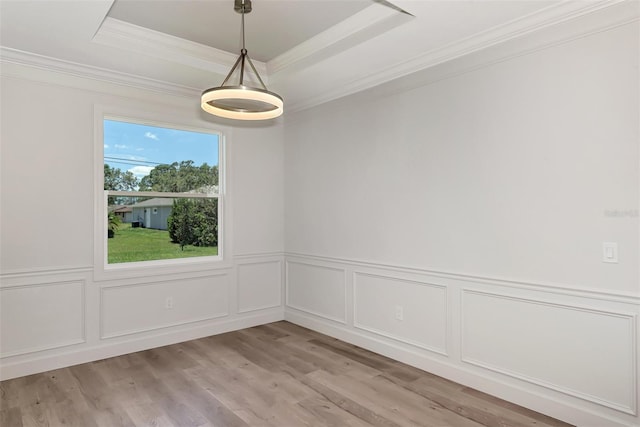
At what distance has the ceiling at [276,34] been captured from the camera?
2520 millimetres

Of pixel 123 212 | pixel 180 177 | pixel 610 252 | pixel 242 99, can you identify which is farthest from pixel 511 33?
pixel 123 212

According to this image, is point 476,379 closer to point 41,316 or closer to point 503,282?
point 503,282

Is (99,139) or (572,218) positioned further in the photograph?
(99,139)

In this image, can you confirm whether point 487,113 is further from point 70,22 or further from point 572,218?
point 70,22

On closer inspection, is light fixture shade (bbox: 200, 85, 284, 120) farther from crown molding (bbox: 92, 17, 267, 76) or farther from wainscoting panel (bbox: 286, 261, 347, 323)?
wainscoting panel (bbox: 286, 261, 347, 323)

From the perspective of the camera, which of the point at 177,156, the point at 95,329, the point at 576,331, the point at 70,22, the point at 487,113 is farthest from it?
the point at 177,156

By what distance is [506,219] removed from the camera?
2840 millimetres

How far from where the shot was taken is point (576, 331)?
8.22 feet

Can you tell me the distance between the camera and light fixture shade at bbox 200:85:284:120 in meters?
2.41

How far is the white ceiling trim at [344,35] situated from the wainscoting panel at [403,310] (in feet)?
6.93

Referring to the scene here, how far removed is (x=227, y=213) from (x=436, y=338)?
2.61 m

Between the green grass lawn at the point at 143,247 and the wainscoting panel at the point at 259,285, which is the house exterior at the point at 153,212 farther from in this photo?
the wainscoting panel at the point at 259,285

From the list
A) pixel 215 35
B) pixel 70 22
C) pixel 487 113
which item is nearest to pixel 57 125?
pixel 70 22

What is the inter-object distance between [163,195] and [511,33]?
137 inches
